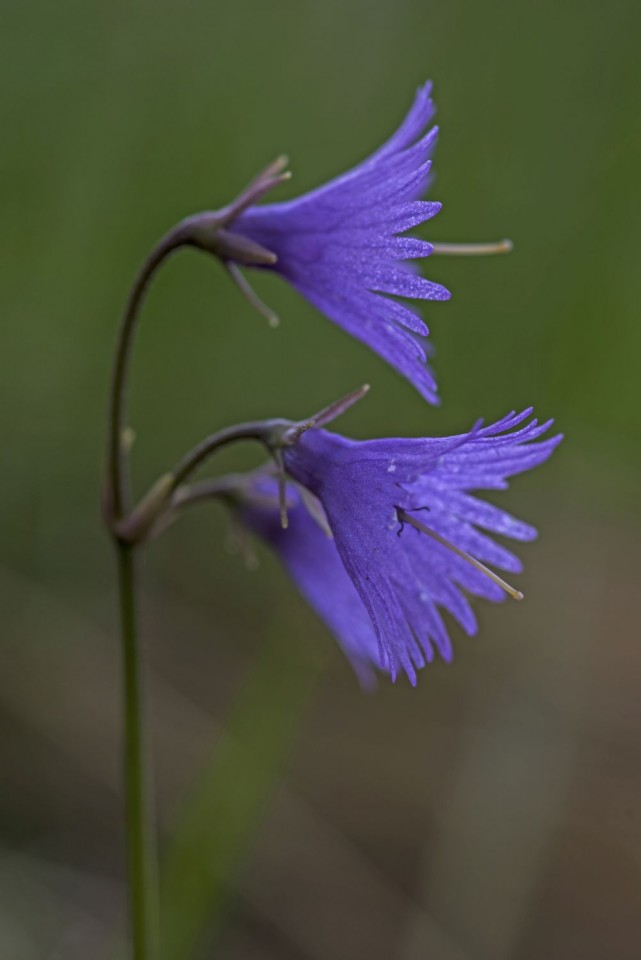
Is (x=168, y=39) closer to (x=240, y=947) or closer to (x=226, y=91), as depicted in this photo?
(x=226, y=91)

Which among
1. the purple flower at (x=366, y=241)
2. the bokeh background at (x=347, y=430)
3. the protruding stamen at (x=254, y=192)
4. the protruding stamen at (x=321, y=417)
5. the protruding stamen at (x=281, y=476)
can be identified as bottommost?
the bokeh background at (x=347, y=430)

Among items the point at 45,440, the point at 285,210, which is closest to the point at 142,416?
the point at 45,440

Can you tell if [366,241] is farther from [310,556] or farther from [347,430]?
[347,430]

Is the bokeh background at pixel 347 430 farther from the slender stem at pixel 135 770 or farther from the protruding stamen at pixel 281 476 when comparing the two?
the protruding stamen at pixel 281 476

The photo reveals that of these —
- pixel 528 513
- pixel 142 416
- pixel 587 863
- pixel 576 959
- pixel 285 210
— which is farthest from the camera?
pixel 142 416

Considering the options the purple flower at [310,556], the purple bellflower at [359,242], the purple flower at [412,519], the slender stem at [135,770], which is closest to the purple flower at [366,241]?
the purple bellflower at [359,242]

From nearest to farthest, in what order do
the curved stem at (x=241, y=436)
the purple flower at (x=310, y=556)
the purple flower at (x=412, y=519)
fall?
the purple flower at (x=412, y=519) → the curved stem at (x=241, y=436) → the purple flower at (x=310, y=556)

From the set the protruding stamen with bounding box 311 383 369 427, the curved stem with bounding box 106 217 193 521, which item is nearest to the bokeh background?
the curved stem with bounding box 106 217 193 521
